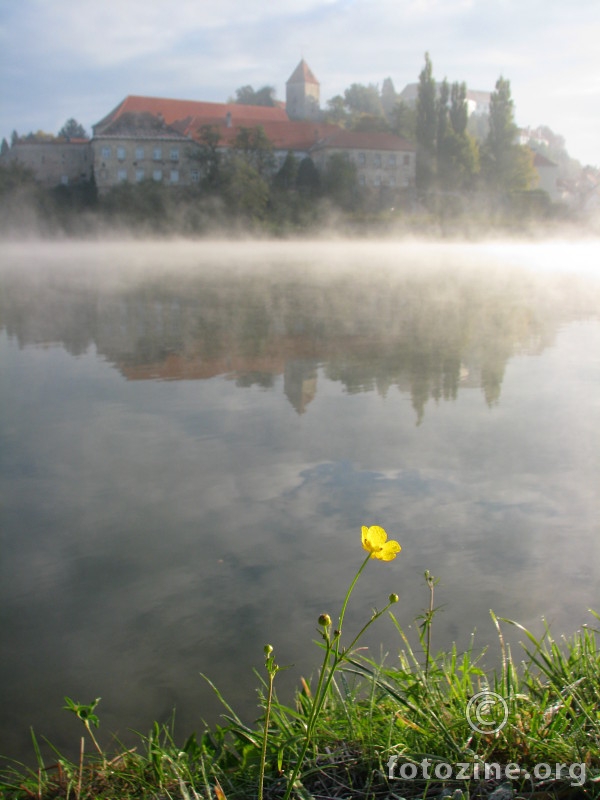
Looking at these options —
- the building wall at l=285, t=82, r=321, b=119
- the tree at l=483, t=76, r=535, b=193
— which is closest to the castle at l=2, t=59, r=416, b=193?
the tree at l=483, t=76, r=535, b=193

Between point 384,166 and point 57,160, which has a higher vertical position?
point 57,160

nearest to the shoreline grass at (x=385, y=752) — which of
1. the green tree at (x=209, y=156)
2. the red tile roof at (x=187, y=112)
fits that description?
the green tree at (x=209, y=156)

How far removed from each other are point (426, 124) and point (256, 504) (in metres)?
56.3

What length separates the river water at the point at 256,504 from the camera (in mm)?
2068

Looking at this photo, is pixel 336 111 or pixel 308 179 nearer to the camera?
pixel 308 179

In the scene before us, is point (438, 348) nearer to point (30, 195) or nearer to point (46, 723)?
point (46, 723)

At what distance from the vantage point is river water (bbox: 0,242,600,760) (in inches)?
81.4

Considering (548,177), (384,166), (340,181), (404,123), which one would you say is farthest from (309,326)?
(548,177)

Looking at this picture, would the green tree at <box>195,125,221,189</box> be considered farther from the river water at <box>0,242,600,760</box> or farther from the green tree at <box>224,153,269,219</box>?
the river water at <box>0,242,600,760</box>

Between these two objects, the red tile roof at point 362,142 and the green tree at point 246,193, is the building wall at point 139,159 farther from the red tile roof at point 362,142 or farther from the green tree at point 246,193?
the green tree at point 246,193

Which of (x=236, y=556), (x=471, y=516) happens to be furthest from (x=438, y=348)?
(x=236, y=556)

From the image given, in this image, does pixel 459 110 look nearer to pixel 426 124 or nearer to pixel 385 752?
pixel 426 124

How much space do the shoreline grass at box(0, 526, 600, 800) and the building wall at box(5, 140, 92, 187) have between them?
6215 centimetres

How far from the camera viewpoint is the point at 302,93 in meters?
74.2
